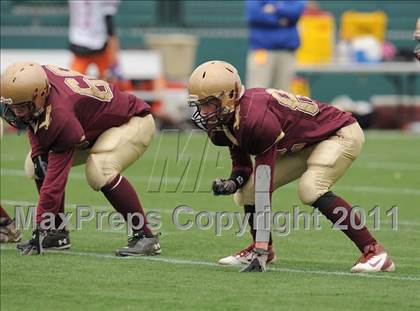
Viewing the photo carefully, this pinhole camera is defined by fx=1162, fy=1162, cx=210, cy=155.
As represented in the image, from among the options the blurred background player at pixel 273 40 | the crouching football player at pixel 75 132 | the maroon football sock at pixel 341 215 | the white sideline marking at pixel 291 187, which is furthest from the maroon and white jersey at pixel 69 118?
the blurred background player at pixel 273 40

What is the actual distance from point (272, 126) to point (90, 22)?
6934 mm

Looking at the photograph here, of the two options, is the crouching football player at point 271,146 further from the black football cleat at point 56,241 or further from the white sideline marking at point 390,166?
the white sideline marking at point 390,166

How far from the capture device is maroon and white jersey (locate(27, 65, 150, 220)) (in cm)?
573

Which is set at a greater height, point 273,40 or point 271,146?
point 271,146

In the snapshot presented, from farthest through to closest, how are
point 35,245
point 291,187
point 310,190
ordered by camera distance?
point 291,187 < point 35,245 < point 310,190

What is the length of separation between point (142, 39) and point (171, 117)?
3130 millimetres

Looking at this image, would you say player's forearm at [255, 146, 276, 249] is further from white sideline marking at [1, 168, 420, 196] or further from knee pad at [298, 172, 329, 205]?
white sideline marking at [1, 168, 420, 196]

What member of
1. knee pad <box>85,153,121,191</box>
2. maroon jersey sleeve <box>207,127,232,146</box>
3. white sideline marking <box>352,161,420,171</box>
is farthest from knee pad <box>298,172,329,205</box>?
white sideline marking <box>352,161,420,171</box>

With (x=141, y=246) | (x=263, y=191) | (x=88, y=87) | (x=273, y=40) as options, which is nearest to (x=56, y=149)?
(x=88, y=87)

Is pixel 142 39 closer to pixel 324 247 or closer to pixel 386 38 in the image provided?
pixel 386 38

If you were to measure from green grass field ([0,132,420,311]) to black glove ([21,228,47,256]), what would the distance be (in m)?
0.05

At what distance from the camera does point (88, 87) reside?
20.0 ft

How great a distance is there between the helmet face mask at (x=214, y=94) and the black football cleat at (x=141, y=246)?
0.88 metres

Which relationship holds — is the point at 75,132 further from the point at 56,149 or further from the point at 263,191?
the point at 263,191
